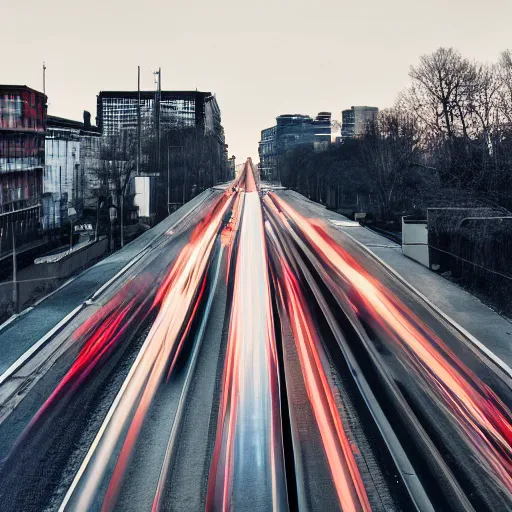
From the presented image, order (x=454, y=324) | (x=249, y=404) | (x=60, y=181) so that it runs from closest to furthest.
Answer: (x=249, y=404)
(x=454, y=324)
(x=60, y=181)

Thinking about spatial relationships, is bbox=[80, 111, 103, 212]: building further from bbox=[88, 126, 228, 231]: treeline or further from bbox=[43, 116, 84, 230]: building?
bbox=[43, 116, 84, 230]: building

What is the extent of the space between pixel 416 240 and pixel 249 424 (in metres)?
20.2

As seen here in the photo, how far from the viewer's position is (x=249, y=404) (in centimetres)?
1130

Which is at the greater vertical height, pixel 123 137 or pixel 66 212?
pixel 123 137

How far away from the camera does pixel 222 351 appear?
14.5 meters

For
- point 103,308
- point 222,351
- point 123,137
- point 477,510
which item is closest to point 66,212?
point 123,137

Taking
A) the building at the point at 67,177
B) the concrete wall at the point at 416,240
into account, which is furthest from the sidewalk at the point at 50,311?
the building at the point at 67,177

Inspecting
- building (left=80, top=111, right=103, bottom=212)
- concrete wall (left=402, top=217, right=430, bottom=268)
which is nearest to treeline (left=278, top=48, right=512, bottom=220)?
concrete wall (left=402, top=217, right=430, bottom=268)

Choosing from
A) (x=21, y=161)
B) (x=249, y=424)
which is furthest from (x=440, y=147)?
(x=249, y=424)

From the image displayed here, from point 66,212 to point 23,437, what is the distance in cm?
4611

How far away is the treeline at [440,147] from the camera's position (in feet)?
79.5

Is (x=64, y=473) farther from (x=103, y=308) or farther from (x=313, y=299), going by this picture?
(x=313, y=299)

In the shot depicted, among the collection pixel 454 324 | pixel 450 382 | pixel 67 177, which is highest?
pixel 67 177

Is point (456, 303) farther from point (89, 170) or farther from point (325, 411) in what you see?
point (89, 170)
